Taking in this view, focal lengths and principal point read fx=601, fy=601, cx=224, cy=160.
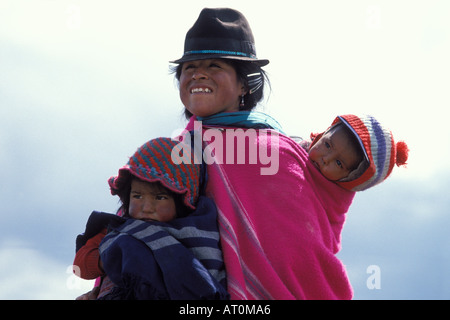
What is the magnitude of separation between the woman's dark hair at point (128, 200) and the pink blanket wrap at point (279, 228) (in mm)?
197

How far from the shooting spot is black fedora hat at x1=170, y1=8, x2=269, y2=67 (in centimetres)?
405

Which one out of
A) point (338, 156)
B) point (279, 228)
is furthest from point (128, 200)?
point (338, 156)

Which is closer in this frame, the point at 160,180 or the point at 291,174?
the point at 160,180

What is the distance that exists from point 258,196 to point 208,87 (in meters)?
0.95

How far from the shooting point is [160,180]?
10.3ft

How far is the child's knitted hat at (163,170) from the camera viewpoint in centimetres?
317

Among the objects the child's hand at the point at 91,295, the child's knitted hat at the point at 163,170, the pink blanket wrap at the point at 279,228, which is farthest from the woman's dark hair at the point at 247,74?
the child's hand at the point at 91,295

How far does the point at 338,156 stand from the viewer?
3.58m

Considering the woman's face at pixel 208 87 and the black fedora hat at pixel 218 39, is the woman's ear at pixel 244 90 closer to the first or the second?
the woman's face at pixel 208 87

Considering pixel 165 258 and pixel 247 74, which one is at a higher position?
pixel 247 74

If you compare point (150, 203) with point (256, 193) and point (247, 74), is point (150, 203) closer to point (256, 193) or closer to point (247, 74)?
point (256, 193)
